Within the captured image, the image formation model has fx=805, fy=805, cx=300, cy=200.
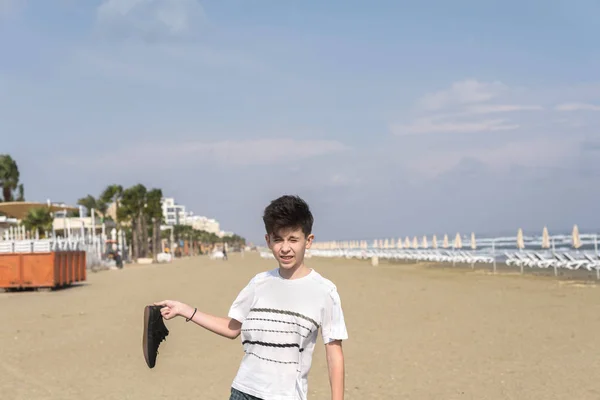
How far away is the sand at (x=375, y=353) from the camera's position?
8359mm

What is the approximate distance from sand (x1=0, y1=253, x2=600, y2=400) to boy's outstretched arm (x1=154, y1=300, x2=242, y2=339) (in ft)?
15.1

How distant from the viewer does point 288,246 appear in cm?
328

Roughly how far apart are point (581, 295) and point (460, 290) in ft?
13.6

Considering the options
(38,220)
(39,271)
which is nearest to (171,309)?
(39,271)

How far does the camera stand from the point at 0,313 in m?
18.6

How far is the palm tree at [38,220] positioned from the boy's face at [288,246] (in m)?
72.2

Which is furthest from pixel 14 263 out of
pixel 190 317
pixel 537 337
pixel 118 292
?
pixel 190 317

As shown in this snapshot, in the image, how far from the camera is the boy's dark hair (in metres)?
3.29

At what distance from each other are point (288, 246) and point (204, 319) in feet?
1.87

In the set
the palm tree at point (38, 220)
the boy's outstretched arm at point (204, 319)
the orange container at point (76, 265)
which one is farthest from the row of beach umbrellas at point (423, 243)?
the boy's outstretched arm at point (204, 319)

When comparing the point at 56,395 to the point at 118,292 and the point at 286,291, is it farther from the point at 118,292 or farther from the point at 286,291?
the point at 118,292

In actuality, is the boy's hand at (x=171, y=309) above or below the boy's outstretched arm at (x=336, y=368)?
above

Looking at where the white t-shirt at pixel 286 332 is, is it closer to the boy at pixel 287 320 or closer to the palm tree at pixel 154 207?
the boy at pixel 287 320

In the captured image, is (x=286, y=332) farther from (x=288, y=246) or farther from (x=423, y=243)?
(x=423, y=243)
